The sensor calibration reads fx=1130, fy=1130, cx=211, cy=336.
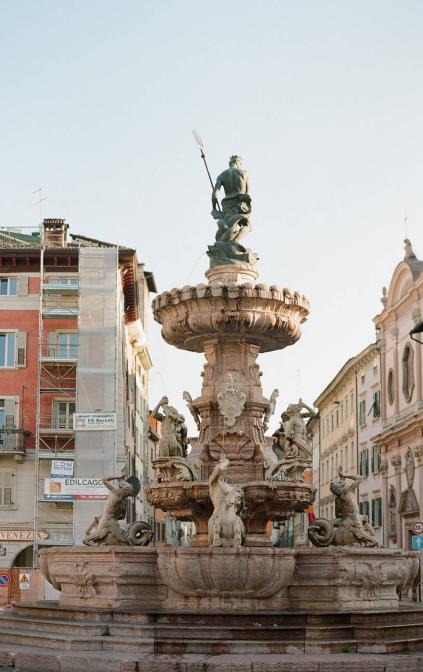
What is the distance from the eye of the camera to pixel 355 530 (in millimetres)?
17875

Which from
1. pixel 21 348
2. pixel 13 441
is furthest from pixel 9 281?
pixel 13 441

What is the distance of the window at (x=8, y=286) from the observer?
151 ft

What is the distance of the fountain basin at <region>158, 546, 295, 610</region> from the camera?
15.7m

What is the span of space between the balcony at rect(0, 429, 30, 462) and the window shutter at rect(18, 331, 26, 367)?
297cm

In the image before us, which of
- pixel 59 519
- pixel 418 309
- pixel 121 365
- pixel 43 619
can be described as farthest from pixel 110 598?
pixel 418 309

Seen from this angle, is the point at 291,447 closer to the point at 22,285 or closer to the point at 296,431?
the point at 296,431

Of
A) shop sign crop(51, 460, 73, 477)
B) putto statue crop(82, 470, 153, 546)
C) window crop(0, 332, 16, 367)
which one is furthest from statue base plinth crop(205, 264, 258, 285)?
window crop(0, 332, 16, 367)

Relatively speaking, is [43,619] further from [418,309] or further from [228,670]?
[418,309]

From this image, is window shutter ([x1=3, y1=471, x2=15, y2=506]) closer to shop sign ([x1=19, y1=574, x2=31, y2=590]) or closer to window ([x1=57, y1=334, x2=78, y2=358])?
shop sign ([x1=19, y1=574, x2=31, y2=590])

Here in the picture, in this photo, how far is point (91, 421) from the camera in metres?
42.2

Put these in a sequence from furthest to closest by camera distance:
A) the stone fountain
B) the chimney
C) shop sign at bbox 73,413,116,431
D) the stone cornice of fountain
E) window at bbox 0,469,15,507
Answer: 1. the chimney
2. window at bbox 0,469,15,507
3. shop sign at bbox 73,413,116,431
4. the stone cornice of fountain
5. the stone fountain

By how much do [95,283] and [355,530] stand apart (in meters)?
28.3

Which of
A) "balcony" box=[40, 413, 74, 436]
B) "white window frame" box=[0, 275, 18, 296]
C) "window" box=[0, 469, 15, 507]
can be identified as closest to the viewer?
"window" box=[0, 469, 15, 507]

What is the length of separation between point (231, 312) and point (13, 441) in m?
26.0
